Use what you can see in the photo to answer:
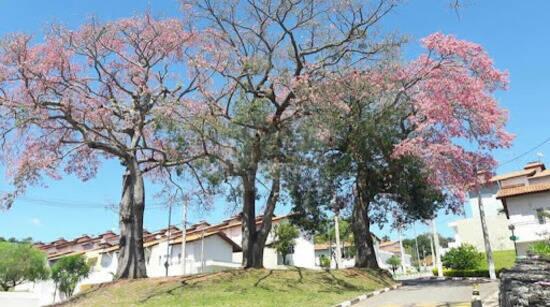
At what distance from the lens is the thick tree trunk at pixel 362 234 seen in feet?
74.4

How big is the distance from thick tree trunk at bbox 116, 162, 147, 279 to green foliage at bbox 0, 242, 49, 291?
1099 inches

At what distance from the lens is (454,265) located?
115 ft

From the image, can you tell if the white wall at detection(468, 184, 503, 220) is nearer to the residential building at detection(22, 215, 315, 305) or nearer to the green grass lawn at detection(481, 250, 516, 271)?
the green grass lawn at detection(481, 250, 516, 271)

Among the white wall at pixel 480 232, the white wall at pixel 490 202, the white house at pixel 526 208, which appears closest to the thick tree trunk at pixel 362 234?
the white house at pixel 526 208

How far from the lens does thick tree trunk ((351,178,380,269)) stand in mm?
22688

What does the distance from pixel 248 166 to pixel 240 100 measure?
2682 millimetres

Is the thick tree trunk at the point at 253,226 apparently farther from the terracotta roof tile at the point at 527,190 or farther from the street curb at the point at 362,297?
the terracotta roof tile at the point at 527,190

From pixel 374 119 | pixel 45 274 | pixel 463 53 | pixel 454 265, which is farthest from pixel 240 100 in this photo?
pixel 45 274

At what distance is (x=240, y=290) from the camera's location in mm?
15461

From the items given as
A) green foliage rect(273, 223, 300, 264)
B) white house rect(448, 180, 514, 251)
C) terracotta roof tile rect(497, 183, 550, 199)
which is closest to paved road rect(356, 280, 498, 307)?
terracotta roof tile rect(497, 183, 550, 199)

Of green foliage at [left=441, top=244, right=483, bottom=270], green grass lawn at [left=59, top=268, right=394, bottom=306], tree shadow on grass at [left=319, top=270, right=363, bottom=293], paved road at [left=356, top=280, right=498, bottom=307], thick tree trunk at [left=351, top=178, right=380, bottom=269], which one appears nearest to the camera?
paved road at [left=356, top=280, right=498, bottom=307]

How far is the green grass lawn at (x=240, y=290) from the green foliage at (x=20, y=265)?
97.7 feet

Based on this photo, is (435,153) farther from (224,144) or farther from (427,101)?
(224,144)

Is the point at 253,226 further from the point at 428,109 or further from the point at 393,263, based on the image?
the point at 393,263
